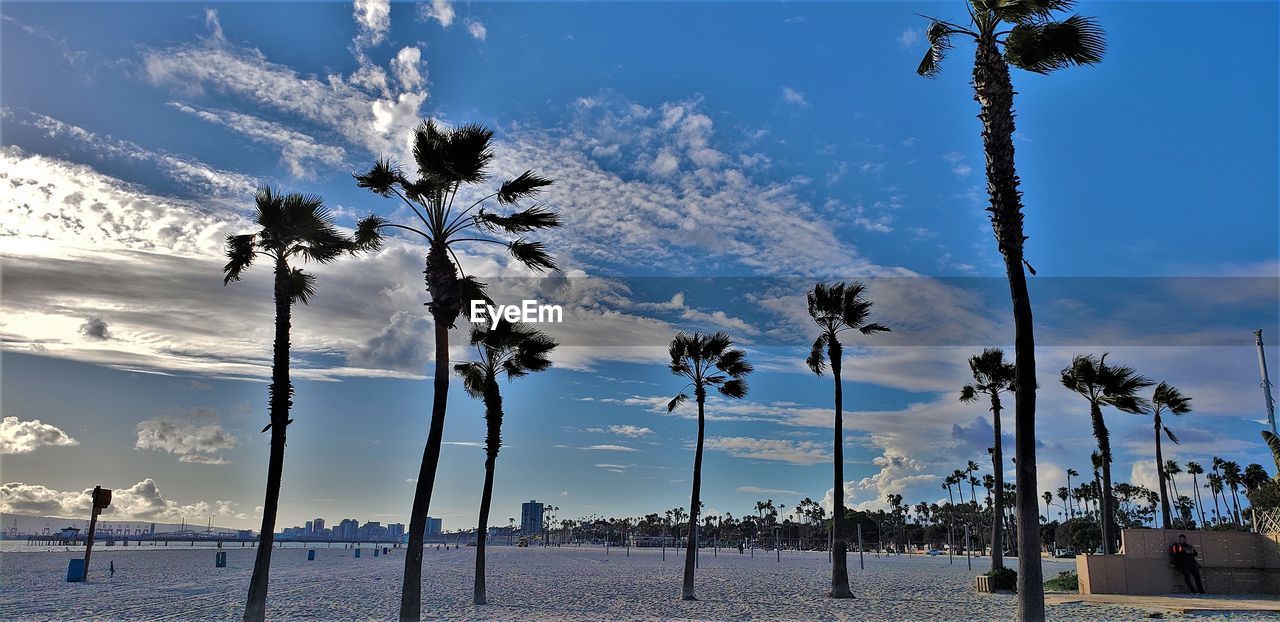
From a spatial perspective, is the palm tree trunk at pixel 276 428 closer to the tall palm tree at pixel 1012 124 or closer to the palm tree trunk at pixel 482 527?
the palm tree trunk at pixel 482 527

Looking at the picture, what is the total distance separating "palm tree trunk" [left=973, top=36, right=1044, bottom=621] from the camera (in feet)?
36.4

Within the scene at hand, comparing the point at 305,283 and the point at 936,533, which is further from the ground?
the point at 305,283

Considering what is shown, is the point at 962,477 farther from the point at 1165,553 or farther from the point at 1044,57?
the point at 1044,57

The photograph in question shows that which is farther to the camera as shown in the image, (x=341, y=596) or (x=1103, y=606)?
(x=341, y=596)

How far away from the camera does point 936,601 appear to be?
25109 mm

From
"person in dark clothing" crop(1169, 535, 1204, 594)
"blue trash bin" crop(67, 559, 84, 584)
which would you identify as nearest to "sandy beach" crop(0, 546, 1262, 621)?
"blue trash bin" crop(67, 559, 84, 584)

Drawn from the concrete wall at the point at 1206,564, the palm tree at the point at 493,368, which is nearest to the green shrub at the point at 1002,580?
the concrete wall at the point at 1206,564

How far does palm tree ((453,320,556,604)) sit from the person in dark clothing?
759 inches

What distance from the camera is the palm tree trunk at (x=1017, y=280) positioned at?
11109 millimetres

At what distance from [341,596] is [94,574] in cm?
2176

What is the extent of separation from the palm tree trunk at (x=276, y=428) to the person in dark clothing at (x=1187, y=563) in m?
24.1

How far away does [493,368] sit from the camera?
78.8 ft

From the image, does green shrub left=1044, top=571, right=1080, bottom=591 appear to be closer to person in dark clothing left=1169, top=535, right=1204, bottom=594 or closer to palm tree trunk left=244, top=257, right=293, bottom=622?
person in dark clothing left=1169, top=535, right=1204, bottom=594

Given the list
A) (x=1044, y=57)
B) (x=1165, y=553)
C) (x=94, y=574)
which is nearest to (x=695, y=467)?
(x=1165, y=553)
